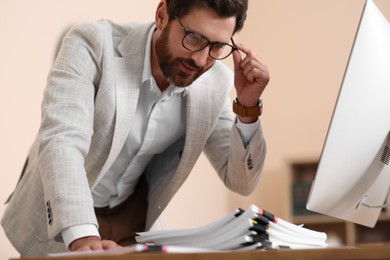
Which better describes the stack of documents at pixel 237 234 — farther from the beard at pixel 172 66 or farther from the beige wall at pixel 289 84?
the beige wall at pixel 289 84

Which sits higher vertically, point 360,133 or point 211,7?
point 211,7

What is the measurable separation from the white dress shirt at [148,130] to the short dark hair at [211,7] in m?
0.13

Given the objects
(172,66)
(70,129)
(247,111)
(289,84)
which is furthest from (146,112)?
(289,84)

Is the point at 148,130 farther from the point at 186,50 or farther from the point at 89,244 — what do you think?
the point at 89,244

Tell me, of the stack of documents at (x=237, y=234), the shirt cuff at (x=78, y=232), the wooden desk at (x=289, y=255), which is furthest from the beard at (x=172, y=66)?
the wooden desk at (x=289, y=255)

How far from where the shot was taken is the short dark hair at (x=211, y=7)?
166 centimetres

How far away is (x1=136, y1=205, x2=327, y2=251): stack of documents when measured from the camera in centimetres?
97

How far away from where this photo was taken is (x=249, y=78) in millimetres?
1720

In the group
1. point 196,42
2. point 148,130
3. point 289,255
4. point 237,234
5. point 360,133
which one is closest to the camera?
point 289,255

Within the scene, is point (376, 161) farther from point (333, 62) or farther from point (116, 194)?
point (333, 62)

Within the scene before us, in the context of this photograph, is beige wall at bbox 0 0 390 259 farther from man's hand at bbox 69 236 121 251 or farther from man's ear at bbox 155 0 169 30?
man's hand at bbox 69 236 121 251

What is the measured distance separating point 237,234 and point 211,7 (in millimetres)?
829

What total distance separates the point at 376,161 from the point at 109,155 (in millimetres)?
690

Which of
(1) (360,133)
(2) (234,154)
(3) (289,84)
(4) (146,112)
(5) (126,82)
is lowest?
(3) (289,84)
